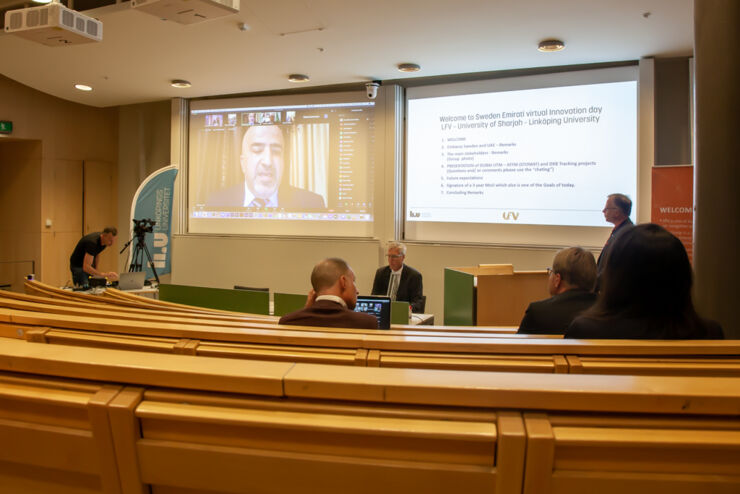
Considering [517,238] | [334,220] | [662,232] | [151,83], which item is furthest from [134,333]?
[151,83]

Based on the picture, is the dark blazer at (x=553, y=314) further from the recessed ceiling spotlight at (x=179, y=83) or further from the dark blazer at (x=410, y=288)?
the recessed ceiling spotlight at (x=179, y=83)

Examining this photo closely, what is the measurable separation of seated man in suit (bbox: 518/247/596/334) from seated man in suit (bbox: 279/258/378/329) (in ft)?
2.21

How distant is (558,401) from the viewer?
0.68 m

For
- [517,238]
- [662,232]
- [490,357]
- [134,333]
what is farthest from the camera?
[517,238]

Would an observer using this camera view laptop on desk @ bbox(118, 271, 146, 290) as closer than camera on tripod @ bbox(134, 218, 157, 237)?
Yes

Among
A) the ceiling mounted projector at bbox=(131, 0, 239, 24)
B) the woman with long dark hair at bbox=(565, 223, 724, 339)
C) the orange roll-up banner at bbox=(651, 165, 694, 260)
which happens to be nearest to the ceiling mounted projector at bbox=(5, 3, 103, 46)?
the ceiling mounted projector at bbox=(131, 0, 239, 24)

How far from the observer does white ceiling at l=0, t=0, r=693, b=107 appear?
4477mm

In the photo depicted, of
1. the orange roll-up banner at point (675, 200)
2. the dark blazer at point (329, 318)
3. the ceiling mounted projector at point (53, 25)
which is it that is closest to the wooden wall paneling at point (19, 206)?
the ceiling mounted projector at point (53, 25)

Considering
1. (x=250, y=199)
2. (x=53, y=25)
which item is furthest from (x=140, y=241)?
(x=53, y=25)

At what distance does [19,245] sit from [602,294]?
9.68 m

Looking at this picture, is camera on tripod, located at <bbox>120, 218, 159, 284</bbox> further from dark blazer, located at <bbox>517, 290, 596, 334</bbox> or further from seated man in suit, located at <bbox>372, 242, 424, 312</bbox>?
dark blazer, located at <bbox>517, 290, 596, 334</bbox>

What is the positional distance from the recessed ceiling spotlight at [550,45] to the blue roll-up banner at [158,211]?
520 centimetres

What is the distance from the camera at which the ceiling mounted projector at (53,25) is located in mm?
3715

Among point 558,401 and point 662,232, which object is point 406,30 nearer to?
point 662,232
